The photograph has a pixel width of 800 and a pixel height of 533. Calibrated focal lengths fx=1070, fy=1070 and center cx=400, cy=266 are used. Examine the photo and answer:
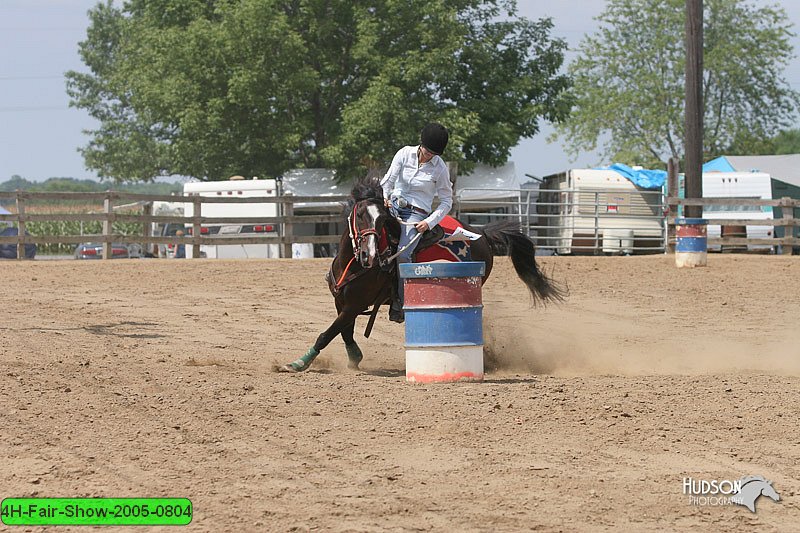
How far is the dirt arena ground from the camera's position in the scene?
509 cm

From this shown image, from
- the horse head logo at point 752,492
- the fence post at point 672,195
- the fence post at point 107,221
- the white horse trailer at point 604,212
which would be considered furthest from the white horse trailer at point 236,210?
the horse head logo at point 752,492

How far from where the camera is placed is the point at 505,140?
34625 millimetres

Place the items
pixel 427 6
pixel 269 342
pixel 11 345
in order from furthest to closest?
pixel 427 6 → pixel 269 342 → pixel 11 345

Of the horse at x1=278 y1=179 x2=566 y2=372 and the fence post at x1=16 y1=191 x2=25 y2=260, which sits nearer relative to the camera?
the horse at x1=278 y1=179 x2=566 y2=372

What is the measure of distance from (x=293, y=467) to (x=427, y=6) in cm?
Result: 2886

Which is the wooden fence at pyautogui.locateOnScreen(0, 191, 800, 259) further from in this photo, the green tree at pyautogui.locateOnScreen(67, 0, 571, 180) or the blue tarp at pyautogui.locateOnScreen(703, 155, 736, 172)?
the blue tarp at pyautogui.locateOnScreen(703, 155, 736, 172)

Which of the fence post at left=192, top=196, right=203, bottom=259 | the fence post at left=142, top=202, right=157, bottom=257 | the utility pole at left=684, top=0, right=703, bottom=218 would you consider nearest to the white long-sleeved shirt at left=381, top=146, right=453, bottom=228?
the fence post at left=142, top=202, right=157, bottom=257

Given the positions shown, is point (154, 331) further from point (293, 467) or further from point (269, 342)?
point (293, 467)

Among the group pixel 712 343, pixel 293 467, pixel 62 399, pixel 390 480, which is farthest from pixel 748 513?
pixel 712 343

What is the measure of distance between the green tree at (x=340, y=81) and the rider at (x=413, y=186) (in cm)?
2332

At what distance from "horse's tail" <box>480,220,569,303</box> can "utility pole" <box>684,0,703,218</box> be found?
13149 millimetres

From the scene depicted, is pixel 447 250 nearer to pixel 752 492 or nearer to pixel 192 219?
pixel 752 492

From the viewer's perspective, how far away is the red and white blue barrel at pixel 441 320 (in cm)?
820

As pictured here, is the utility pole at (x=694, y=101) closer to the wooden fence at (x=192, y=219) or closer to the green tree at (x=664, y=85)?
the wooden fence at (x=192, y=219)
